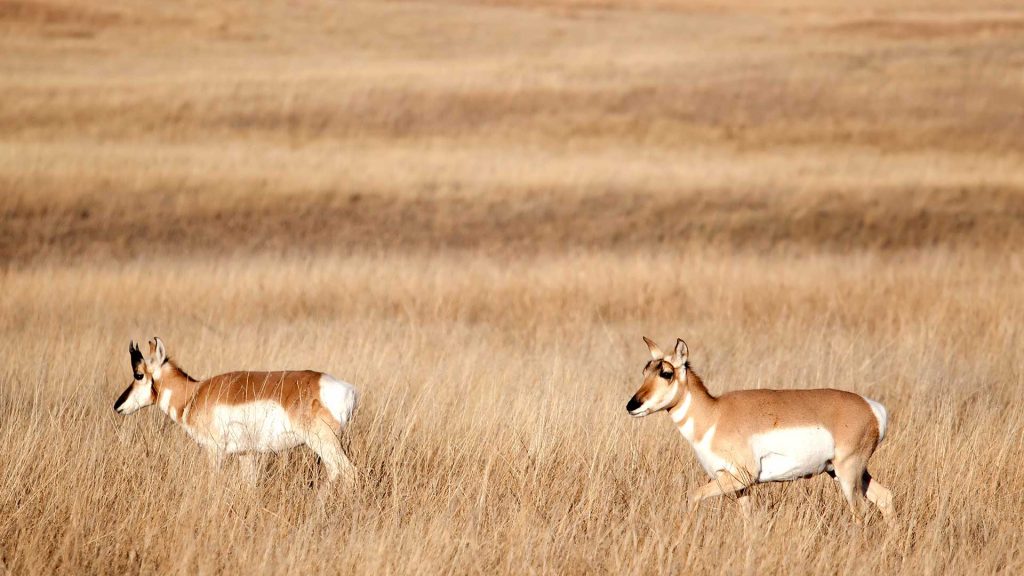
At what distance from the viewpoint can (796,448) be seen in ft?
16.9

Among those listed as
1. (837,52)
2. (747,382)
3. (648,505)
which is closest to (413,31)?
(837,52)

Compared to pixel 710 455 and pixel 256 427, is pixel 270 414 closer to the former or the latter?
pixel 256 427

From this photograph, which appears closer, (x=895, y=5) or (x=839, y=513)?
(x=839, y=513)

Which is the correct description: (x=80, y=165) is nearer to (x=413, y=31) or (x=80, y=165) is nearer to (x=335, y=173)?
(x=335, y=173)

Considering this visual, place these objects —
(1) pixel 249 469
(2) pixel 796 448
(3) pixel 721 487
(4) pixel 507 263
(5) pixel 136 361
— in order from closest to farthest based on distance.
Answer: (2) pixel 796 448 < (3) pixel 721 487 < (1) pixel 249 469 < (5) pixel 136 361 < (4) pixel 507 263

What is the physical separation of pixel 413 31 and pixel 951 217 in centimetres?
2200

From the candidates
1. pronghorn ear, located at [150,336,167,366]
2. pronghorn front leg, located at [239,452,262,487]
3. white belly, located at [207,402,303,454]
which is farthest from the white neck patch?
pronghorn ear, located at [150,336,167,366]

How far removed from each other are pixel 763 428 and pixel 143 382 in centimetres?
336

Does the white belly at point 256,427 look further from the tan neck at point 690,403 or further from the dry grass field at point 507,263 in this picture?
A: the tan neck at point 690,403

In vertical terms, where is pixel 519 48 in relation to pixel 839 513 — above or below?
above

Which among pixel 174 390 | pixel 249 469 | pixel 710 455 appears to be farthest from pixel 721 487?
pixel 174 390

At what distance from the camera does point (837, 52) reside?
34.8 metres

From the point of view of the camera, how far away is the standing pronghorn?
518cm

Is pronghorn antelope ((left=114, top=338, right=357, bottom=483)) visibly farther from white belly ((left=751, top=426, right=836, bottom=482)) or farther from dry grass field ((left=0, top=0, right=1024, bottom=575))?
white belly ((left=751, top=426, right=836, bottom=482))
